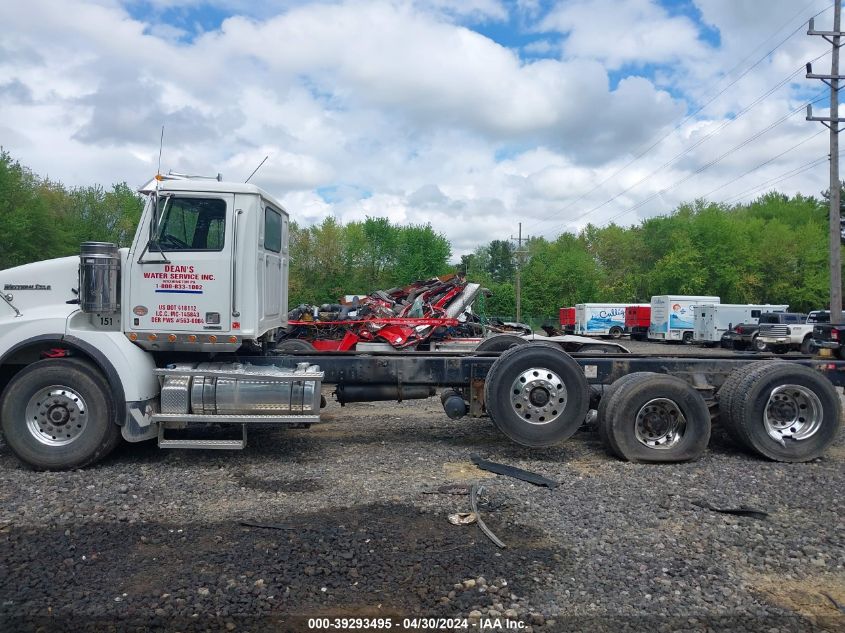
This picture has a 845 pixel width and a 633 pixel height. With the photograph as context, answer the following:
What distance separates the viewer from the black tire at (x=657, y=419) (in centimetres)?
711

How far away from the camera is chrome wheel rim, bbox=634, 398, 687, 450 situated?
722 cm

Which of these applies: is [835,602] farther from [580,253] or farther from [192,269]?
[580,253]

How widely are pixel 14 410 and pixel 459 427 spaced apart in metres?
5.46

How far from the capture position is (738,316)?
34.8 meters

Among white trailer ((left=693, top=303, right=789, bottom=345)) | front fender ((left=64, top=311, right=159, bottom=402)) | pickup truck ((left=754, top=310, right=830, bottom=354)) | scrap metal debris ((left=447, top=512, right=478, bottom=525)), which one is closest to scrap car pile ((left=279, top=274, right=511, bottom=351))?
front fender ((left=64, top=311, right=159, bottom=402))

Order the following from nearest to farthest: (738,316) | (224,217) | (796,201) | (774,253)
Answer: (224,217), (738,316), (774,253), (796,201)

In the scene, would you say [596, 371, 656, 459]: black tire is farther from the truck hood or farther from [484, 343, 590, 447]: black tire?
the truck hood

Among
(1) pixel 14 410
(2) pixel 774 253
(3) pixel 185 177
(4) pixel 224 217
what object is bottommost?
(1) pixel 14 410

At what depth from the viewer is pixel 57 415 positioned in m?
6.73

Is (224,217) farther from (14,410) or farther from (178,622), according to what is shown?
(178,622)

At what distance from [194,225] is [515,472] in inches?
169

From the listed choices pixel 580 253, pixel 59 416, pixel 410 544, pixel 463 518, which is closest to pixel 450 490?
pixel 463 518

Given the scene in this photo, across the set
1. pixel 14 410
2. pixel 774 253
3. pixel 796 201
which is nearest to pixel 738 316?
pixel 774 253

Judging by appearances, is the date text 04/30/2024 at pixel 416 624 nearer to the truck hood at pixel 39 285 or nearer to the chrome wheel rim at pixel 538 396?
the chrome wheel rim at pixel 538 396
